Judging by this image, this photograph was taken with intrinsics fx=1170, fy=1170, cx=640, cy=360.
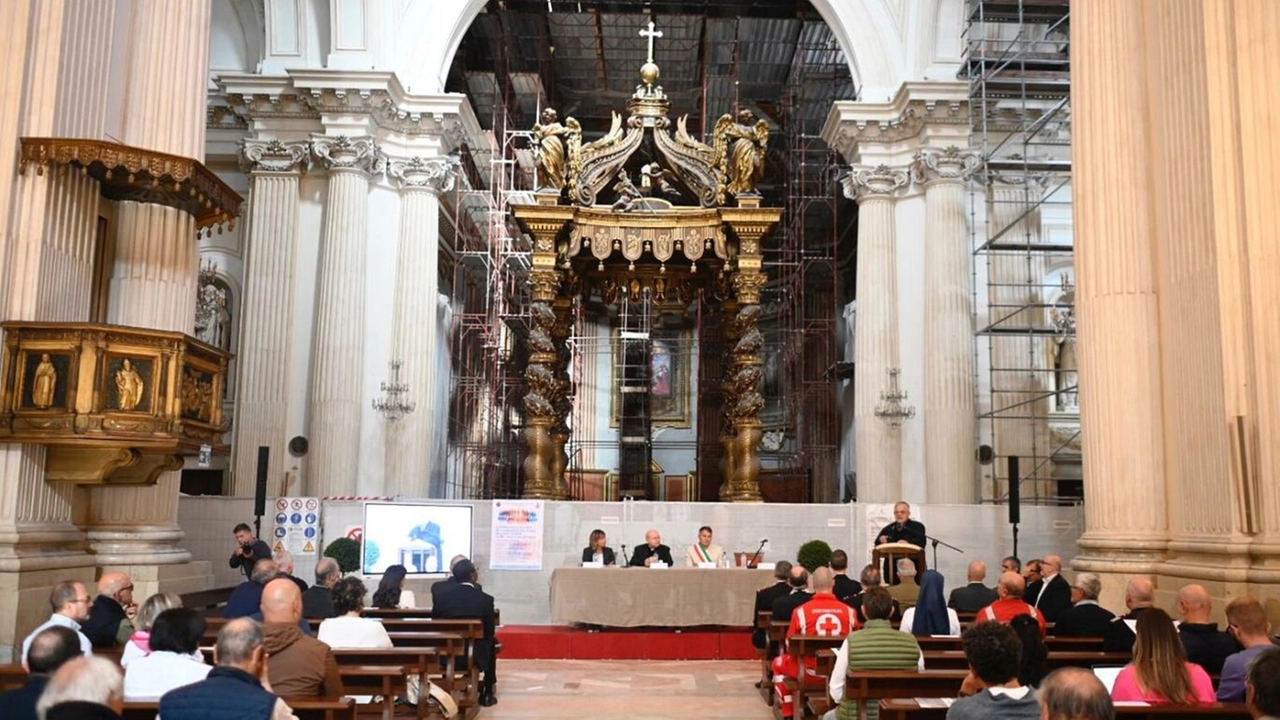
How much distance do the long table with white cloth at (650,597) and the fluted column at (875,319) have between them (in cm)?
632

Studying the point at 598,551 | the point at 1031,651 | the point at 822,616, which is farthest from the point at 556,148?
the point at 1031,651

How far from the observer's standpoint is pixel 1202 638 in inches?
240

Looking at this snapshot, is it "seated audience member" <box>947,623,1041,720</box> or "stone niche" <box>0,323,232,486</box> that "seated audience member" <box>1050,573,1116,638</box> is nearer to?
"seated audience member" <box>947,623,1041,720</box>

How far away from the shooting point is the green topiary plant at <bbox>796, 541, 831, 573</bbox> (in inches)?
534

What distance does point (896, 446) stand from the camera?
746 inches

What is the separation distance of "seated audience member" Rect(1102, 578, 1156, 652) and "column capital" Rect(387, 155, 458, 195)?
14503mm

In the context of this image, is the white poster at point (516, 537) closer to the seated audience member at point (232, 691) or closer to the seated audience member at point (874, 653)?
the seated audience member at point (874, 653)

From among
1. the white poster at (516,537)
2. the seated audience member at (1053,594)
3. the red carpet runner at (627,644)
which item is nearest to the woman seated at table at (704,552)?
the red carpet runner at (627,644)

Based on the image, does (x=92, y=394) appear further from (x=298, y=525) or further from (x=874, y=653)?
(x=298, y=525)

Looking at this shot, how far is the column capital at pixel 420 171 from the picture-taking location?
19531mm

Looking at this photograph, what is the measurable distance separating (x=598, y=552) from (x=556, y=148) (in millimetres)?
5798

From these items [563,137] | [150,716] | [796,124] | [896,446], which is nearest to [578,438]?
[796,124]

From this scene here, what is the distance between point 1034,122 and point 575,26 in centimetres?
1138

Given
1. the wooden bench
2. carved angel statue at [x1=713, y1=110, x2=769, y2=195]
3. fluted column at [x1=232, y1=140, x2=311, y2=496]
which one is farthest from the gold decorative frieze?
fluted column at [x1=232, y1=140, x2=311, y2=496]
